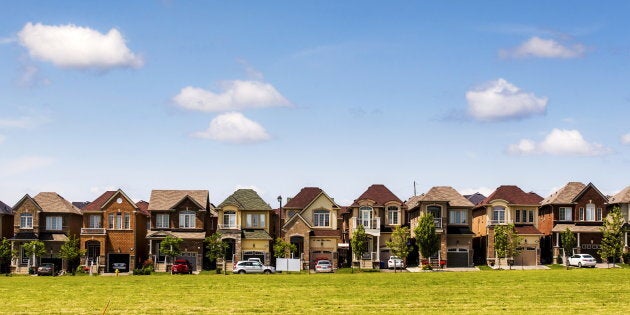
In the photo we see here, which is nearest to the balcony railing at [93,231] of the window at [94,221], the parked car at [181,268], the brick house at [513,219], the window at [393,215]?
the window at [94,221]

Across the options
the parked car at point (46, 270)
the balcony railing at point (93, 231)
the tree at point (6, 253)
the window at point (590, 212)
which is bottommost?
the parked car at point (46, 270)

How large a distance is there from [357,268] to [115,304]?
1994 inches

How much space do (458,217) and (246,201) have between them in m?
24.9

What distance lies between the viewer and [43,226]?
320 ft

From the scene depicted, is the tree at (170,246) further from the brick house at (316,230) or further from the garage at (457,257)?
the garage at (457,257)

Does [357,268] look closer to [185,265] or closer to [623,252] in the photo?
[185,265]

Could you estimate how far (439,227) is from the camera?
9738 centimetres

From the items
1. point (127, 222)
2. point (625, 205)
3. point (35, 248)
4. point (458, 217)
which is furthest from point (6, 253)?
point (625, 205)

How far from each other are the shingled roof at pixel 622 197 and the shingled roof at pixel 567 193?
4479 millimetres

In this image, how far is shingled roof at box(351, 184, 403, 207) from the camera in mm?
99688

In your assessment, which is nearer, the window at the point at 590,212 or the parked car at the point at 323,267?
the parked car at the point at 323,267

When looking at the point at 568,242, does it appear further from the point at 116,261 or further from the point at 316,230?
the point at 116,261

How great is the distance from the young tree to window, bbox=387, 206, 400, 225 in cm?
2450

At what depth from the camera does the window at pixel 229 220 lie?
328 feet
